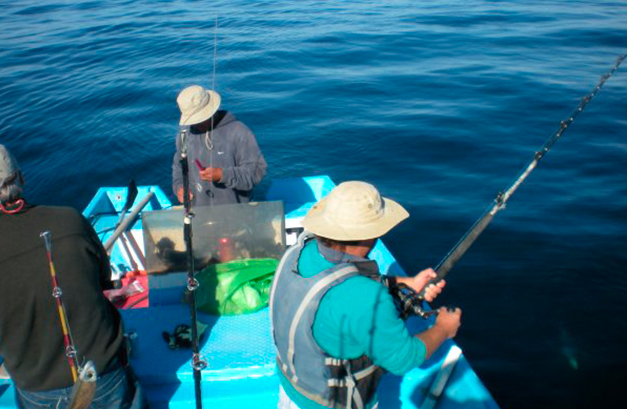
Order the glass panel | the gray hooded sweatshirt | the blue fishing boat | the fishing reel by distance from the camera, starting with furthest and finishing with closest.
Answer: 1. the gray hooded sweatshirt
2. the glass panel
3. the blue fishing boat
4. the fishing reel

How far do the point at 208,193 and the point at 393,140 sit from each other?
6795 millimetres

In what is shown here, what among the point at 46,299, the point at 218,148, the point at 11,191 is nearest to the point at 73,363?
the point at 46,299

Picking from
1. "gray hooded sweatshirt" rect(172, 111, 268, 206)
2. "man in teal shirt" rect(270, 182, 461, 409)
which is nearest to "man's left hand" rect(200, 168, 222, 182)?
"gray hooded sweatshirt" rect(172, 111, 268, 206)

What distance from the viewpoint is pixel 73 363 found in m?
2.43

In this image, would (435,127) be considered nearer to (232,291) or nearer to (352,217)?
(232,291)

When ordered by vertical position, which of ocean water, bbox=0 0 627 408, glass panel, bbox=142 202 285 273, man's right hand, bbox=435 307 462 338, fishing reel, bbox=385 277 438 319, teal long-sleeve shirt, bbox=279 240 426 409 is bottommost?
ocean water, bbox=0 0 627 408

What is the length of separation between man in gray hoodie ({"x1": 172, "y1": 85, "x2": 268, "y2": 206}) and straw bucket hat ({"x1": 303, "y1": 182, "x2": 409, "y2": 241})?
7.71ft

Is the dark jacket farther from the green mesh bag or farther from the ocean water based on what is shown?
the ocean water

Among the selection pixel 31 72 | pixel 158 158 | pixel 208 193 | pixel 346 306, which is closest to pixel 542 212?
pixel 208 193

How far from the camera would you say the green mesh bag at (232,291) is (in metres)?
4.14

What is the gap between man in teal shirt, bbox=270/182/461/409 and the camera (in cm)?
215

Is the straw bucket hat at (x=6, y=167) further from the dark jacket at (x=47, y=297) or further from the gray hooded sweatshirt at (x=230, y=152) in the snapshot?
the gray hooded sweatshirt at (x=230, y=152)

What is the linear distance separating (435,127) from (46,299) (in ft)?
33.1

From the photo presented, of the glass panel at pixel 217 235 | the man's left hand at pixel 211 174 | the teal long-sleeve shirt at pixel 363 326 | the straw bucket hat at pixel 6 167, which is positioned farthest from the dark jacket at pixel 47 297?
the man's left hand at pixel 211 174
